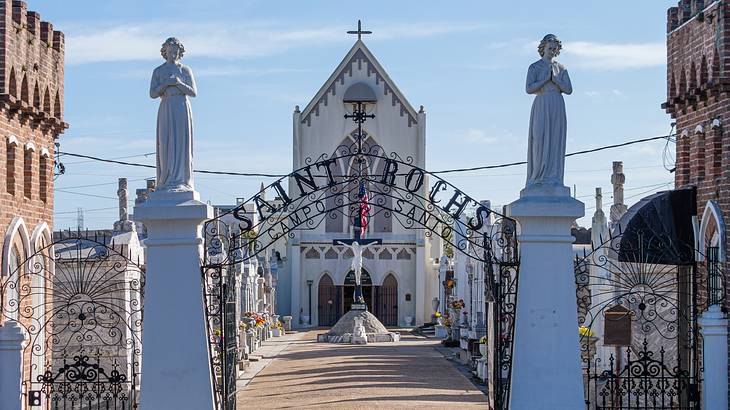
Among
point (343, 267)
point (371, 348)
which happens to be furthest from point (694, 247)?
point (343, 267)

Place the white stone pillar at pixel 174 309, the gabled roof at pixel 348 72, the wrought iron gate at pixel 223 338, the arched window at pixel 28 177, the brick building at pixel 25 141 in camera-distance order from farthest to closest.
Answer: the gabled roof at pixel 348 72 < the arched window at pixel 28 177 < the brick building at pixel 25 141 < the wrought iron gate at pixel 223 338 < the white stone pillar at pixel 174 309

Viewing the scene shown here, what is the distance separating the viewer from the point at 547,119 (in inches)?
568

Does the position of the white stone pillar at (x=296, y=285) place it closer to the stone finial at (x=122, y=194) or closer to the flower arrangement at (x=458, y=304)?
the flower arrangement at (x=458, y=304)

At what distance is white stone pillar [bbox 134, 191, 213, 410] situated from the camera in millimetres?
14086

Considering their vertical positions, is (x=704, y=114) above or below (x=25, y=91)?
below

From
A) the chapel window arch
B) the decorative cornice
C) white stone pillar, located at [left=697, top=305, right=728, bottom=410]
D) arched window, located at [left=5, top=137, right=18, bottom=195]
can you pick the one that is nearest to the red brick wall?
the chapel window arch

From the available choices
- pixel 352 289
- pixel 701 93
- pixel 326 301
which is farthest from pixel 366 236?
pixel 701 93

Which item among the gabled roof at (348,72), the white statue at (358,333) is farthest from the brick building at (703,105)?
the gabled roof at (348,72)

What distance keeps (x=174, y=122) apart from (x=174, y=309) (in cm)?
220

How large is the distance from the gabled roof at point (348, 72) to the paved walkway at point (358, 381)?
20.5 metres

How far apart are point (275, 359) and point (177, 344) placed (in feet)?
73.1

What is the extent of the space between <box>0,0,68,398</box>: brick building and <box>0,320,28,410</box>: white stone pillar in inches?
32.5

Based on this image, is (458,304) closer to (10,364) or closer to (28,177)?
(28,177)

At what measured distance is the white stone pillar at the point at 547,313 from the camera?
14172 mm
